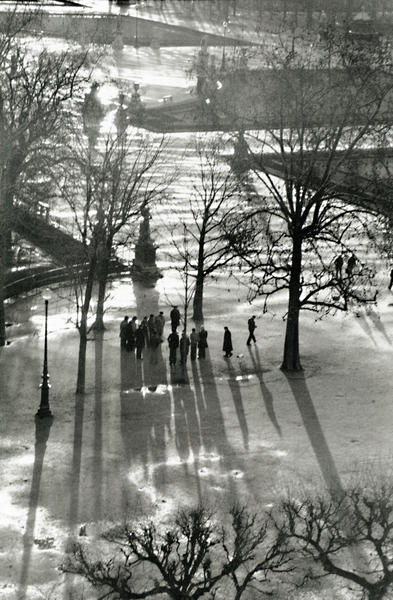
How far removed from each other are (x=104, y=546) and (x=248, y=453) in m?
5.93

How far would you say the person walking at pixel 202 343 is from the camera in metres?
36.5

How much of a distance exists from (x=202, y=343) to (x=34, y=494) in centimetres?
1070

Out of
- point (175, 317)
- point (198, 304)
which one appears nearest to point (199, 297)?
point (198, 304)

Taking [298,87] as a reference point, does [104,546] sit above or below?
below

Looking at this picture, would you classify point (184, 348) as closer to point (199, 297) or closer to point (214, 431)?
point (199, 297)

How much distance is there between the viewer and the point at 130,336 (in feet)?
122

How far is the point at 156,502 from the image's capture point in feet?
86.4

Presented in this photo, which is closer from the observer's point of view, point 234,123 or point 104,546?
point 104,546

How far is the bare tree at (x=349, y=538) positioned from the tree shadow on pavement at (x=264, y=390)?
19.7 feet

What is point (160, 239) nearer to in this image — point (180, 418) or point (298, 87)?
point (298, 87)

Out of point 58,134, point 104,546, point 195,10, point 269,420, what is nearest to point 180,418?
point 269,420

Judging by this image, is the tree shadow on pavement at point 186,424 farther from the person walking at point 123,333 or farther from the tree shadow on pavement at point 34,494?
the tree shadow on pavement at point 34,494

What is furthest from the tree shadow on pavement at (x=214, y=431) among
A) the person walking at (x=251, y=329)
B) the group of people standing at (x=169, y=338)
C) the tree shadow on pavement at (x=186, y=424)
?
the person walking at (x=251, y=329)

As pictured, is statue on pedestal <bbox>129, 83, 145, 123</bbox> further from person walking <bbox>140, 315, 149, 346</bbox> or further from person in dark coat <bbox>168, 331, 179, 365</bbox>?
person in dark coat <bbox>168, 331, 179, 365</bbox>
